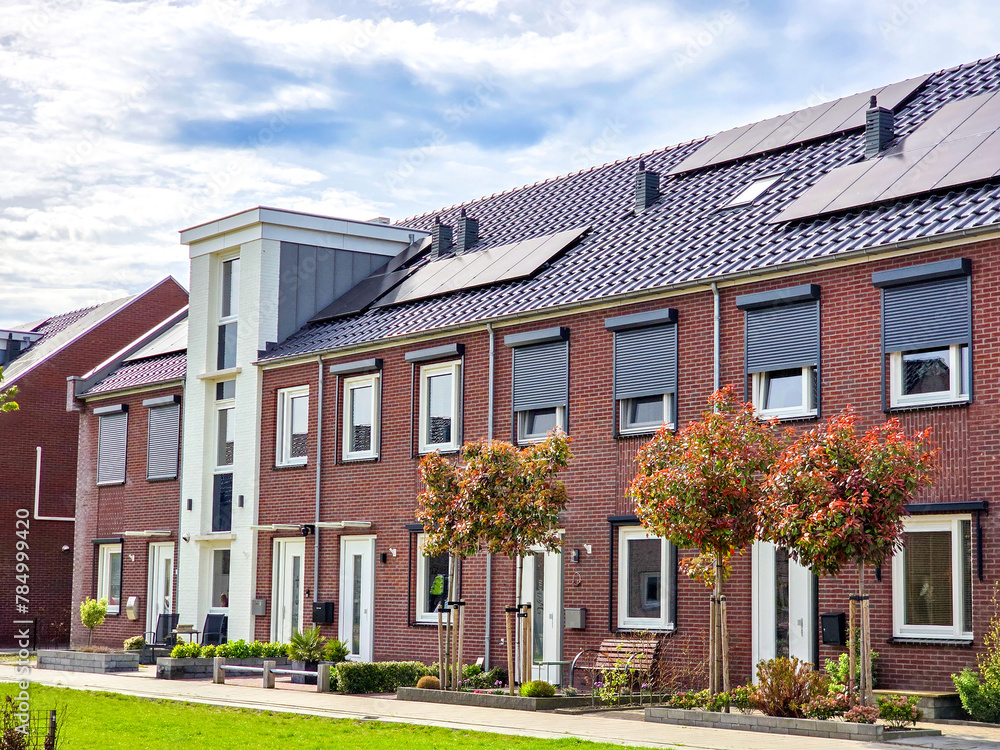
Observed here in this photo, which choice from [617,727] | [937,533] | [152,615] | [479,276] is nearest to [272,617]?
[152,615]

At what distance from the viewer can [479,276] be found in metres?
24.7

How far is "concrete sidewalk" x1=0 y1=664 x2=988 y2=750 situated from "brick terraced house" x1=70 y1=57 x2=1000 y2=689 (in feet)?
9.61

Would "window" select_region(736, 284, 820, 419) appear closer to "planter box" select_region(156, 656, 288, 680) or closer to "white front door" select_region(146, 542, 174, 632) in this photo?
"planter box" select_region(156, 656, 288, 680)

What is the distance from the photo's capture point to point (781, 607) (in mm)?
17438

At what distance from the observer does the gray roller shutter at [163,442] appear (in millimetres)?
30438

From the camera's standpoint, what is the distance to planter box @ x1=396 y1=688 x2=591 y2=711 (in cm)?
1725

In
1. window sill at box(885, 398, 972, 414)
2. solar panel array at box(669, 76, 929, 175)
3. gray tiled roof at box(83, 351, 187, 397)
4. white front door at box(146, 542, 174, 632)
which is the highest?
solar panel array at box(669, 76, 929, 175)

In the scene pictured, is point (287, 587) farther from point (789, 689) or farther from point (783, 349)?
point (789, 689)

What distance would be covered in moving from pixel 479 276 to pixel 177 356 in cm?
1119

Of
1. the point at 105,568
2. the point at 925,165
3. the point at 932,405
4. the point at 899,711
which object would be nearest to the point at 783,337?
the point at 932,405

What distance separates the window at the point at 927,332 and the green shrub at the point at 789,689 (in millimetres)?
3852

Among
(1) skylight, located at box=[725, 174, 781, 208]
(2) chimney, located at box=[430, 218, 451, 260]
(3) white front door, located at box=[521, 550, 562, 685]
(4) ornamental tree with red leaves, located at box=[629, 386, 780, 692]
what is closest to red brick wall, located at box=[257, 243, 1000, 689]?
(3) white front door, located at box=[521, 550, 562, 685]

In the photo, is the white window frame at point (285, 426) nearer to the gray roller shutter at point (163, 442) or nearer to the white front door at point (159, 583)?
the gray roller shutter at point (163, 442)

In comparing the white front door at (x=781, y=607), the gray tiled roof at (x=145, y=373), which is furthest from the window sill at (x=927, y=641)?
the gray tiled roof at (x=145, y=373)
